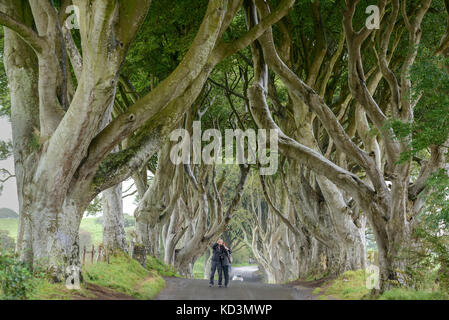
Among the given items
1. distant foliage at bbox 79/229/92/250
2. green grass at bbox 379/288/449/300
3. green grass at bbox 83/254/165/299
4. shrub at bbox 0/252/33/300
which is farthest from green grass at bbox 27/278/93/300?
distant foliage at bbox 79/229/92/250

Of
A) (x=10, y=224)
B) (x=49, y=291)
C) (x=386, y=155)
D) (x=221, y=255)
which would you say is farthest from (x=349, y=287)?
(x=10, y=224)

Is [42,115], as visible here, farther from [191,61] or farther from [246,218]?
[246,218]

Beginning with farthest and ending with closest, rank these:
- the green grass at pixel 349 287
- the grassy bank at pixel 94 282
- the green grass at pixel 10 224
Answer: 1. the green grass at pixel 10 224
2. the green grass at pixel 349 287
3. the grassy bank at pixel 94 282

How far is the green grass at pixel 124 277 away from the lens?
10188mm

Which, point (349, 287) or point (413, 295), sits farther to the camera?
point (349, 287)

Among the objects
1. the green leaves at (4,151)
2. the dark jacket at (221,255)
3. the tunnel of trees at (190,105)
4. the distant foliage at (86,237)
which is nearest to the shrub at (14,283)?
the tunnel of trees at (190,105)

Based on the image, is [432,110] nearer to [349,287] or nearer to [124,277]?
[349,287]

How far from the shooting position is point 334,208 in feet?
41.2

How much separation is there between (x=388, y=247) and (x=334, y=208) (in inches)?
120

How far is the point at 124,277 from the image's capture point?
11641 millimetres

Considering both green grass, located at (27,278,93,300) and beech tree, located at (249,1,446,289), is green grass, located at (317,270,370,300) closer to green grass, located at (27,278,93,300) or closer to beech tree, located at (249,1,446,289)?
beech tree, located at (249,1,446,289)

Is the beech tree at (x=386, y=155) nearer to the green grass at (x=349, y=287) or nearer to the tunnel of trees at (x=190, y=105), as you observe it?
the tunnel of trees at (x=190, y=105)

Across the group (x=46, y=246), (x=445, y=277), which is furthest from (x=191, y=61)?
(x=445, y=277)
